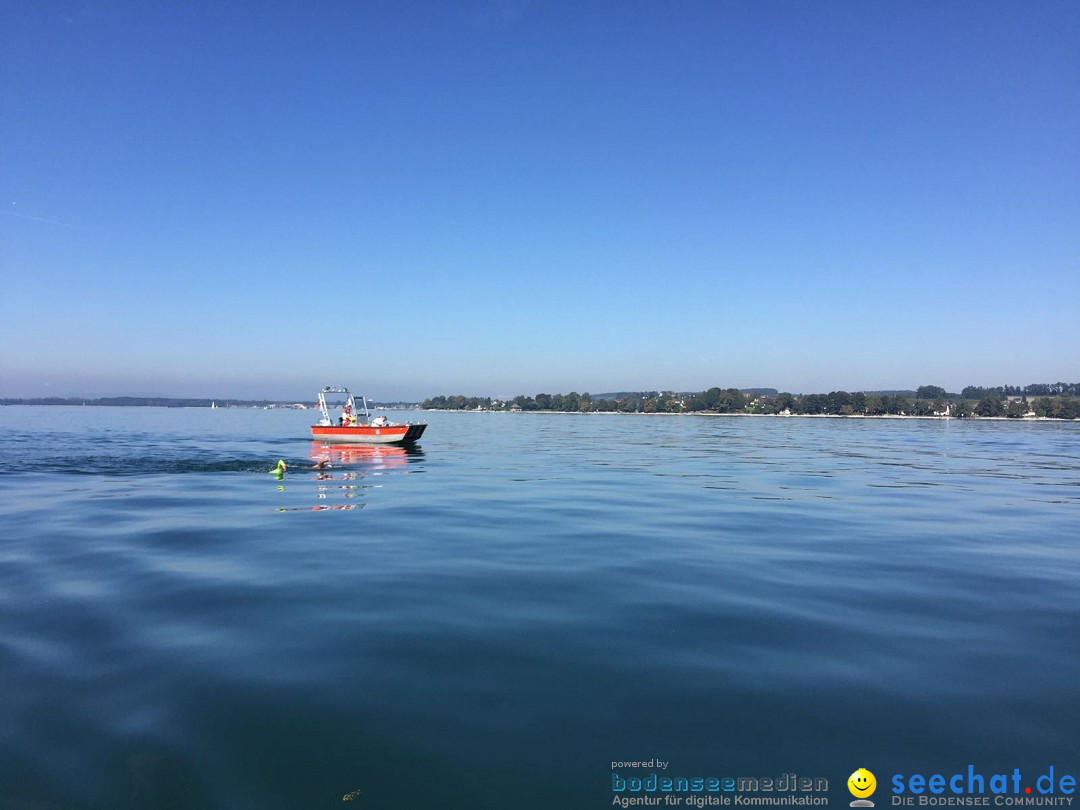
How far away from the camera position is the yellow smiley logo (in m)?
6.15

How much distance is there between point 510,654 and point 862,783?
4.56 m

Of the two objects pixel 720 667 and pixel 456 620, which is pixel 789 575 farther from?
pixel 456 620

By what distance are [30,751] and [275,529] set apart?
12970 mm

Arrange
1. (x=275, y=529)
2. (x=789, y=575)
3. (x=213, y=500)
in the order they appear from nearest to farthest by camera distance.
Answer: (x=789, y=575) < (x=275, y=529) < (x=213, y=500)

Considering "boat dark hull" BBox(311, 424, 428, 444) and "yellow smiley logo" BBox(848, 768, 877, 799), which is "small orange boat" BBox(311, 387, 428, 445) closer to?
"boat dark hull" BBox(311, 424, 428, 444)

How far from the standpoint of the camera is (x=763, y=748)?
668 centimetres

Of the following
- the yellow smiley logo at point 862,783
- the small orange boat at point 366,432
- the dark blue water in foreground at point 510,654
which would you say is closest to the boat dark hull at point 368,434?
the small orange boat at point 366,432

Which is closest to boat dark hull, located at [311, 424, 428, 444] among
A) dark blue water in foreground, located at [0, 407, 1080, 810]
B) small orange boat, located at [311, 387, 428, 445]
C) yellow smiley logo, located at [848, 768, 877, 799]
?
small orange boat, located at [311, 387, 428, 445]

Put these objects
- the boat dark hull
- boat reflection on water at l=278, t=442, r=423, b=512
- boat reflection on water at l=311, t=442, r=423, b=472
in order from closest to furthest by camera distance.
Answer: boat reflection on water at l=278, t=442, r=423, b=512
boat reflection on water at l=311, t=442, r=423, b=472
the boat dark hull

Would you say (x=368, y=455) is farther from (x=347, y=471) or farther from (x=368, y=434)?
(x=347, y=471)

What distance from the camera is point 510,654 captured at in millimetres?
9102

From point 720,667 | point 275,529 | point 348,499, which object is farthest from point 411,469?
point 720,667

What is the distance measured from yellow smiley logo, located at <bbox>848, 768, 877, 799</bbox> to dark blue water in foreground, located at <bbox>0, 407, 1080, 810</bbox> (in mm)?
99

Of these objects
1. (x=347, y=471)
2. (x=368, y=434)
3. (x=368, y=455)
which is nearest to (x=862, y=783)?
(x=347, y=471)
